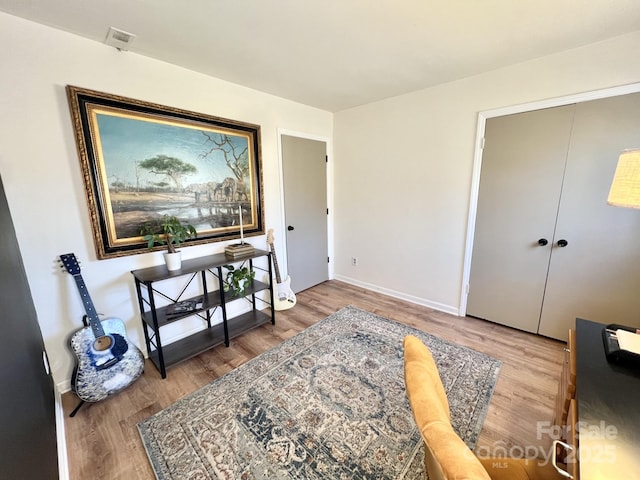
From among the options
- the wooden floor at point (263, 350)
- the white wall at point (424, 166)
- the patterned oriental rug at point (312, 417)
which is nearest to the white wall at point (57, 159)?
the wooden floor at point (263, 350)

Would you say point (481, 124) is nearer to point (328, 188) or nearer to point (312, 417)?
point (328, 188)

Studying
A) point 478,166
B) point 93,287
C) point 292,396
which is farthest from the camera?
point 478,166

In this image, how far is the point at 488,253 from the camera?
2.58 meters

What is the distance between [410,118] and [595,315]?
2.47 metres

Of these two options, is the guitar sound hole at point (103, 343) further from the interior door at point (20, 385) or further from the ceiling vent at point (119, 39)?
the ceiling vent at point (119, 39)

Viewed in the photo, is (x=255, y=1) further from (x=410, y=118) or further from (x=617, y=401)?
(x=617, y=401)

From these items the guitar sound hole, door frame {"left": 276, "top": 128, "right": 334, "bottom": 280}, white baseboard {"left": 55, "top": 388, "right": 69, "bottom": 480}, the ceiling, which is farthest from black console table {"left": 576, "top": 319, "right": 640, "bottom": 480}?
door frame {"left": 276, "top": 128, "right": 334, "bottom": 280}

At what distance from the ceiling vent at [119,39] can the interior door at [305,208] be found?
1.54 meters

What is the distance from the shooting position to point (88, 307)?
174 centimetres

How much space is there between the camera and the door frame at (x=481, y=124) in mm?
1874

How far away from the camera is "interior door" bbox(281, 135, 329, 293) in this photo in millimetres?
3164

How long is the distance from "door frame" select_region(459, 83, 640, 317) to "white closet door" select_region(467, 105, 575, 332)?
0.04 metres

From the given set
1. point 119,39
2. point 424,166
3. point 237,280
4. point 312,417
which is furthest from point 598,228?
point 119,39

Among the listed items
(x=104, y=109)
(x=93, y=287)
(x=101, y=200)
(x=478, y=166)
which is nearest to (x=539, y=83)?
(x=478, y=166)
